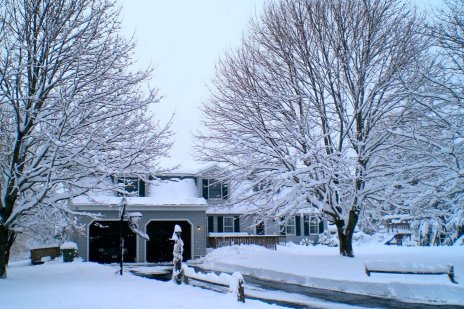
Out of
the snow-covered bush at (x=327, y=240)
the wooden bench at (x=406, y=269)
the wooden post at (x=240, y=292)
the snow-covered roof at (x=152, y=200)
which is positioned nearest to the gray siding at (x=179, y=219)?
the snow-covered roof at (x=152, y=200)

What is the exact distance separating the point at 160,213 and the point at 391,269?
19195 mm

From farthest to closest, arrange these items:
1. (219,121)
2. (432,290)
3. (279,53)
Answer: (219,121) → (279,53) → (432,290)

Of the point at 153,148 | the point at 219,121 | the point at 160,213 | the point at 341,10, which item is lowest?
the point at 160,213

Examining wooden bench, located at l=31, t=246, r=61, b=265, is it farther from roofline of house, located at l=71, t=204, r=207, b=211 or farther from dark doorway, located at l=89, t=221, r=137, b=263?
roofline of house, located at l=71, t=204, r=207, b=211

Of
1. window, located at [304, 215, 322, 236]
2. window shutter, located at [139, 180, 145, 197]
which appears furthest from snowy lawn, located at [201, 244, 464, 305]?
window, located at [304, 215, 322, 236]

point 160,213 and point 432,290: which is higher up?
point 160,213

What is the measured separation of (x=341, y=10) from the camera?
62.6 ft

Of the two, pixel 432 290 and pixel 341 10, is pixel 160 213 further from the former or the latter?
pixel 432 290

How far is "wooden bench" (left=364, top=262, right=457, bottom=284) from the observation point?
1428cm

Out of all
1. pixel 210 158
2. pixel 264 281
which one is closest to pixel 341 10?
pixel 210 158

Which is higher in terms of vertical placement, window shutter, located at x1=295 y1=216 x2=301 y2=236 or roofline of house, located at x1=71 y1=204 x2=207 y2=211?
roofline of house, located at x1=71 y1=204 x2=207 y2=211

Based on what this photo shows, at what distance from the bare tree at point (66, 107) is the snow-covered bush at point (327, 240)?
25.9 metres

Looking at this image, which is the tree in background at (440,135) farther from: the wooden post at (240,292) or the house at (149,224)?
the house at (149,224)

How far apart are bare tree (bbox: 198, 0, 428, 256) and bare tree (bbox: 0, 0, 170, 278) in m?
5.72
